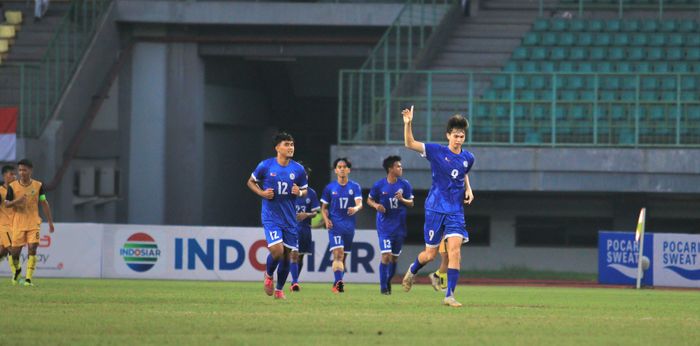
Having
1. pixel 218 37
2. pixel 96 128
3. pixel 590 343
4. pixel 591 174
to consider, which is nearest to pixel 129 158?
pixel 96 128

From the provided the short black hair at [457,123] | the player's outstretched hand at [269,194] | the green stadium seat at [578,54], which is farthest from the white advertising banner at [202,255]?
the short black hair at [457,123]

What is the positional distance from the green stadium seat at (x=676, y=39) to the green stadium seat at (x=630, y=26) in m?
0.94

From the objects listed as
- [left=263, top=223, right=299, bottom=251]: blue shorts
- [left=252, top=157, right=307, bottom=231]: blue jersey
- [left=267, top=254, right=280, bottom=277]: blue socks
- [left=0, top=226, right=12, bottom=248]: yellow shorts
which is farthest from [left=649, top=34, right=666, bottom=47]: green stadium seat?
[left=267, top=254, right=280, bottom=277]: blue socks

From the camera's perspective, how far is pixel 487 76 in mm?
35062

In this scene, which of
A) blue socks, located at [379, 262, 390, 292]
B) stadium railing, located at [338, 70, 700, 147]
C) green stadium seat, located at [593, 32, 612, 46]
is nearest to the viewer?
blue socks, located at [379, 262, 390, 292]

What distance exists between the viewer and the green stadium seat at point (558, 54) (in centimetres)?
3491

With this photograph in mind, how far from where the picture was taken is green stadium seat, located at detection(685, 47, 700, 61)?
34.3 metres

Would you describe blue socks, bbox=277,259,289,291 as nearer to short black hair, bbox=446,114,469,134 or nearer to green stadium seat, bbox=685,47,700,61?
short black hair, bbox=446,114,469,134

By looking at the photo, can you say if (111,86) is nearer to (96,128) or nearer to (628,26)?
(96,128)

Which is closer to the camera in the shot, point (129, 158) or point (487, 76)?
point (487, 76)

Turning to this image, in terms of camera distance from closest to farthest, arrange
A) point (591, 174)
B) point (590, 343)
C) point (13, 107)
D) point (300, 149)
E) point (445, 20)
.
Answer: point (590, 343) < point (591, 174) < point (13, 107) < point (445, 20) < point (300, 149)

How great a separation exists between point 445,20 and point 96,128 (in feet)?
31.1

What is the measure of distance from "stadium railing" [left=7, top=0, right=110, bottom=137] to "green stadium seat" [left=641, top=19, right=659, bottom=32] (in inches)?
526

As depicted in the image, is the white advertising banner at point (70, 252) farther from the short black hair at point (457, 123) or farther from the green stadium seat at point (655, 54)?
the short black hair at point (457, 123)
